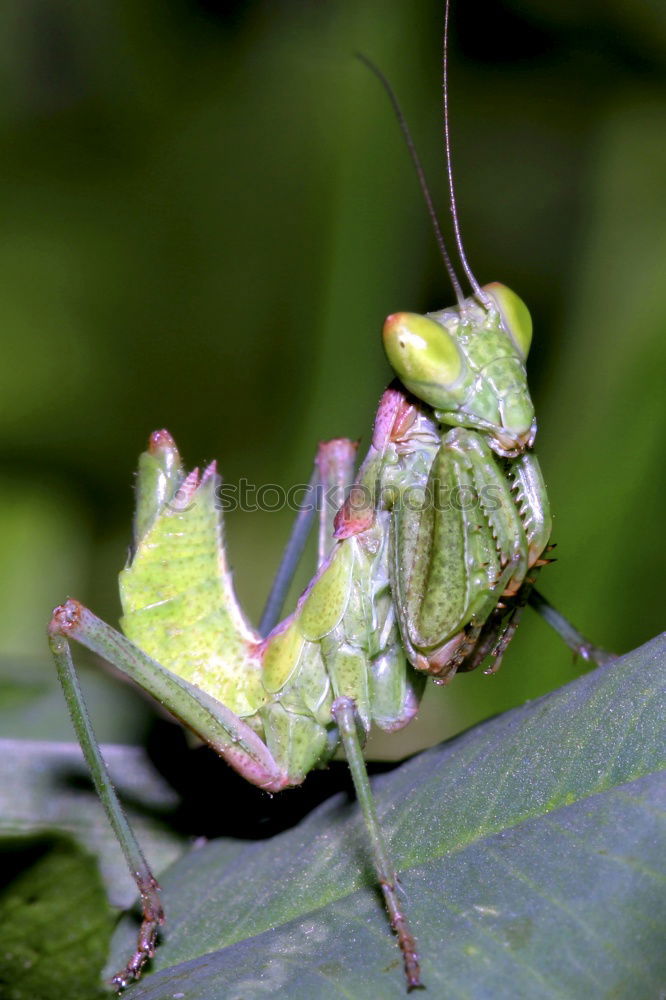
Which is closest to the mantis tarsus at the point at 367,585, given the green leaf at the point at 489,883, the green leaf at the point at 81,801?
the green leaf at the point at 489,883

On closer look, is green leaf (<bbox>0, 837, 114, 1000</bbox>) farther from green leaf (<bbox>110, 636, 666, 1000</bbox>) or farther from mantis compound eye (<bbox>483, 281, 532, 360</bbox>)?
→ mantis compound eye (<bbox>483, 281, 532, 360</bbox>)

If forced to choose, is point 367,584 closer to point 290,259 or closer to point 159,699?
point 159,699

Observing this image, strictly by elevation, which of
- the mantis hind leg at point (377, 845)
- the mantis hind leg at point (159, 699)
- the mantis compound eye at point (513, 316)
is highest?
the mantis compound eye at point (513, 316)

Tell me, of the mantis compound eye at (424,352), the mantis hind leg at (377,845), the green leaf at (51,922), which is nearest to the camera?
the mantis hind leg at (377,845)

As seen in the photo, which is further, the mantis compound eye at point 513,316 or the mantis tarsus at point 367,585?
the mantis compound eye at point 513,316

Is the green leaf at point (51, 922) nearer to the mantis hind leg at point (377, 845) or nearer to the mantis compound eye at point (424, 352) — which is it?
the mantis hind leg at point (377, 845)

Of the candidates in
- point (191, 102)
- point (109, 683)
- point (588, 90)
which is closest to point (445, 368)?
point (109, 683)

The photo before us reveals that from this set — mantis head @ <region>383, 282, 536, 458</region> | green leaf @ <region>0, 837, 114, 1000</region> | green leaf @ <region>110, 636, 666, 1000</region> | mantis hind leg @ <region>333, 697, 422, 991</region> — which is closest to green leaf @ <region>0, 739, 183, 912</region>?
green leaf @ <region>0, 837, 114, 1000</region>

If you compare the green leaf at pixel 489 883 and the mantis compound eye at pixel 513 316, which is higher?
the mantis compound eye at pixel 513 316
